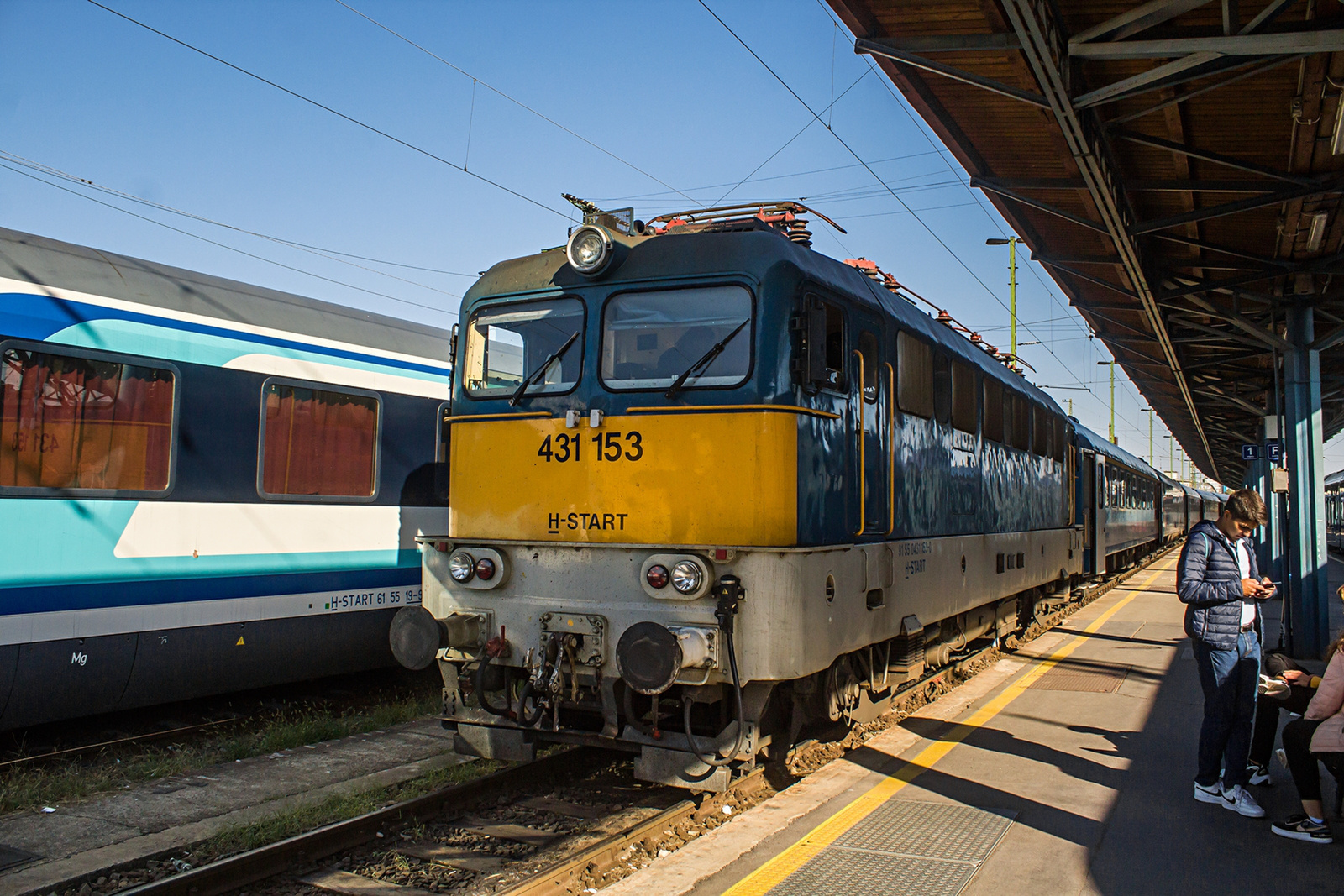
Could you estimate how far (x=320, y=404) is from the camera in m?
8.84

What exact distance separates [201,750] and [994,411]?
787 cm

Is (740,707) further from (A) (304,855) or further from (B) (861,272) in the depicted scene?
(B) (861,272)

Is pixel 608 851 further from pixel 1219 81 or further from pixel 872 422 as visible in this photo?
pixel 1219 81

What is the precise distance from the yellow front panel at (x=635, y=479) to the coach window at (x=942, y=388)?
2.88 m

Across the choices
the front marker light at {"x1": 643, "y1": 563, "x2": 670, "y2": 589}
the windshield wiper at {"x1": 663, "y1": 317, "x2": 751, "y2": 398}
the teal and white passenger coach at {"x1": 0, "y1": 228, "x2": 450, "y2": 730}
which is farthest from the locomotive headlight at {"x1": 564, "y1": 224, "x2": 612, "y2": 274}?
the teal and white passenger coach at {"x1": 0, "y1": 228, "x2": 450, "y2": 730}

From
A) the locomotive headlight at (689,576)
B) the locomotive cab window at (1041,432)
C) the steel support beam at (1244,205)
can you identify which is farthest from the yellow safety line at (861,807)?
the steel support beam at (1244,205)

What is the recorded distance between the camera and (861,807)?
19.1 feet

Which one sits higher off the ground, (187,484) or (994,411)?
(994,411)

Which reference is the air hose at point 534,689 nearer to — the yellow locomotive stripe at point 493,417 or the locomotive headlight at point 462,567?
the locomotive headlight at point 462,567

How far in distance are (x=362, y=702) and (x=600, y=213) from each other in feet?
18.5

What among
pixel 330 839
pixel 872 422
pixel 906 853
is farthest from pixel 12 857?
pixel 872 422

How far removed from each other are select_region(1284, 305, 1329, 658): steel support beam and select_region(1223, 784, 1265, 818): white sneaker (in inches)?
305

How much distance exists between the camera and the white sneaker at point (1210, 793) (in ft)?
19.3

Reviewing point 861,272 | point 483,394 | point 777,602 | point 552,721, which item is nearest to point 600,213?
point 483,394
